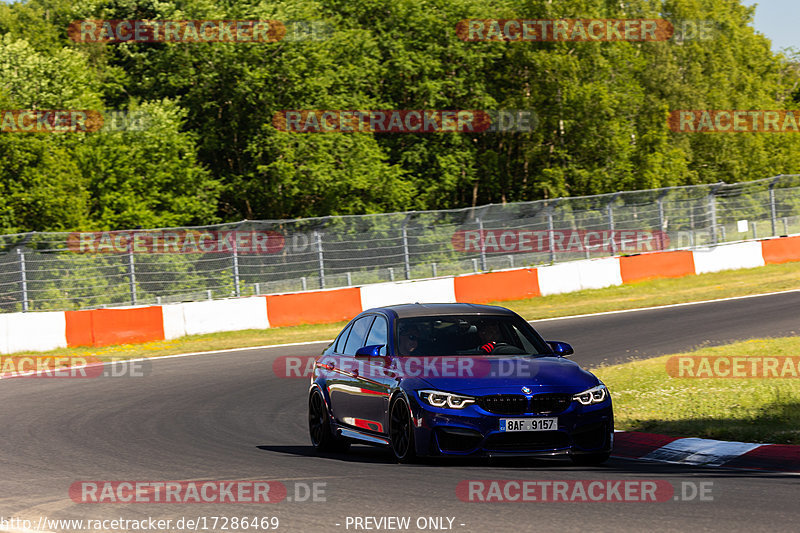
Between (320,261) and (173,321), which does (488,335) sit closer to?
(173,321)

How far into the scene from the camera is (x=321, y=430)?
33.9 feet

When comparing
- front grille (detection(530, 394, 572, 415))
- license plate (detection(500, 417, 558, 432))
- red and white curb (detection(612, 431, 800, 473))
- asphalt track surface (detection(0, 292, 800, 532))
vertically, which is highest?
front grille (detection(530, 394, 572, 415))

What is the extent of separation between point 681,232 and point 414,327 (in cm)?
2134

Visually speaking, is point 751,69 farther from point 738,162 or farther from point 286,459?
point 286,459

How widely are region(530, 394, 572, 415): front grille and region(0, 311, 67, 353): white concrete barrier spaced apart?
15.4 m

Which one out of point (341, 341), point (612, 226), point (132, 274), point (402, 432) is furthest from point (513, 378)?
point (612, 226)

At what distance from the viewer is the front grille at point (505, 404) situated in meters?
8.35

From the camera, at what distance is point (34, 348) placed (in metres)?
21.5

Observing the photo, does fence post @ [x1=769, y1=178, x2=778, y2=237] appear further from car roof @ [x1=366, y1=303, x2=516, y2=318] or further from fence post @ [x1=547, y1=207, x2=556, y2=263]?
Answer: car roof @ [x1=366, y1=303, x2=516, y2=318]

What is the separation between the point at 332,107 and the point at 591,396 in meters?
39.9

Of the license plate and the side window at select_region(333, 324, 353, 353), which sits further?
the side window at select_region(333, 324, 353, 353)

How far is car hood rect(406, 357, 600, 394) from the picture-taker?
8.46 metres

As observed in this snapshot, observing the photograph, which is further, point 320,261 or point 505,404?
point 320,261

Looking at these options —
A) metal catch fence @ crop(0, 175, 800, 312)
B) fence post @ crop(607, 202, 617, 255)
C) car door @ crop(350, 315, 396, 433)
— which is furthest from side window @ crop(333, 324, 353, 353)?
fence post @ crop(607, 202, 617, 255)
